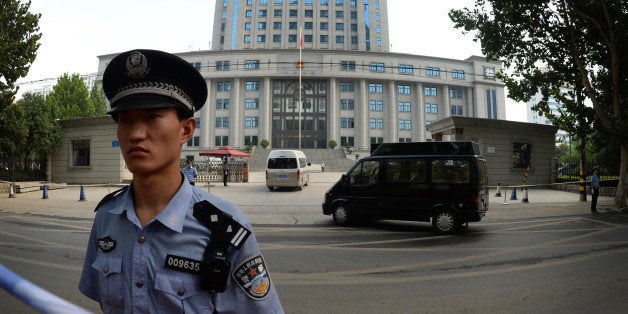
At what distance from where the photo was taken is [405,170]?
10.5 metres

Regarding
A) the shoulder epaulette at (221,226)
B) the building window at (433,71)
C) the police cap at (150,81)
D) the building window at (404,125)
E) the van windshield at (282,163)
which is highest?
the building window at (433,71)

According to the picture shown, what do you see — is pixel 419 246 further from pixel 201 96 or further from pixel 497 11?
pixel 497 11

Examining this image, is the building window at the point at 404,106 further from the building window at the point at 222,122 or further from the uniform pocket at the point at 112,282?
the uniform pocket at the point at 112,282

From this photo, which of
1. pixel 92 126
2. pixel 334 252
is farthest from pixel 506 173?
pixel 92 126

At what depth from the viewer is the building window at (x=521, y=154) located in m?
24.3

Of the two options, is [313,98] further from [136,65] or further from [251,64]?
[136,65]

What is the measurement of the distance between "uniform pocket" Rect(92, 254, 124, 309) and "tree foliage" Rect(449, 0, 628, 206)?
1680cm

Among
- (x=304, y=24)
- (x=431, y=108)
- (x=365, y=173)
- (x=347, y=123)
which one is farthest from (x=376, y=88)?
(x=365, y=173)

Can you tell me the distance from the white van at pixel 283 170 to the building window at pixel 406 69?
5486 centimetres

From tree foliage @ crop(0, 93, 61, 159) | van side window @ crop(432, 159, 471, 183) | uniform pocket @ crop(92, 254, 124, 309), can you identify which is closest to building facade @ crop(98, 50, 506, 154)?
tree foliage @ crop(0, 93, 61, 159)

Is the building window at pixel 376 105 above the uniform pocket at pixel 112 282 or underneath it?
above

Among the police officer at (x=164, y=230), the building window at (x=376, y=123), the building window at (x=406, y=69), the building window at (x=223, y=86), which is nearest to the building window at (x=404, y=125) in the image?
the building window at (x=376, y=123)

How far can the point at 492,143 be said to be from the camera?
23.5 m

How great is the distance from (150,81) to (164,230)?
59 cm
